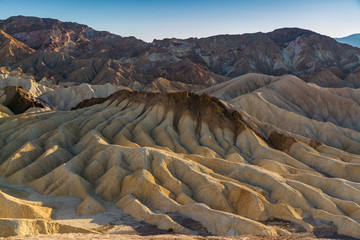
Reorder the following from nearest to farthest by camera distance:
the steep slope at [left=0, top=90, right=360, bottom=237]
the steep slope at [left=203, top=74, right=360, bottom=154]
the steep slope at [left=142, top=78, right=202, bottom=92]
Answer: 1. the steep slope at [left=0, top=90, right=360, bottom=237]
2. the steep slope at [left=203, top=74, right=360, bottom=154]
3. the steep slope at [left=142, top=78, right=202, bottom=92]

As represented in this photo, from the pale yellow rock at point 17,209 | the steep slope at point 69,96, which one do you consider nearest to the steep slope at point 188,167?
the pale yellow rock at point 17,209

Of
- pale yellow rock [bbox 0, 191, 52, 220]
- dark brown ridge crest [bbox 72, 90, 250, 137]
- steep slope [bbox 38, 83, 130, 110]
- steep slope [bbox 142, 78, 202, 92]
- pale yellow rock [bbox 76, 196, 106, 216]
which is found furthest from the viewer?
steep slope [bbox 142, 78, 202, 92]

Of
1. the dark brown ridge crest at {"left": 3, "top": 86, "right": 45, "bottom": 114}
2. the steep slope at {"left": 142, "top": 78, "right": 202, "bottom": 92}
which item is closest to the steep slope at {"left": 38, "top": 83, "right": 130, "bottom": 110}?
the dark brown ridge crest at {"left": 3, "top": 86, "right": 45, "bottom": 114}

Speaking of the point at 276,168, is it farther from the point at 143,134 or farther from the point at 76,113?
the point at 76,113

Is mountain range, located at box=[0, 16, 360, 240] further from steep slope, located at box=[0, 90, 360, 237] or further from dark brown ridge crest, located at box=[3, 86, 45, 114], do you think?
dark brown ridge crest, located at box=[3, 86, 45, 114]

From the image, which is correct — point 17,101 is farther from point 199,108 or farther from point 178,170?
point 178,170

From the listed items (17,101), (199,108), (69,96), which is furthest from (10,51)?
(199,108)
